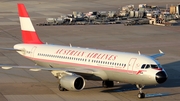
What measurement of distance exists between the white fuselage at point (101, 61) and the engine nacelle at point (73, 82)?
190cm

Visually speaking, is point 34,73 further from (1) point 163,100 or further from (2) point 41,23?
(2) point 41,23

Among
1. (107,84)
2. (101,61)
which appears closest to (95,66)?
(101,61)

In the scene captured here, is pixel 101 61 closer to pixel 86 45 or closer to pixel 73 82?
pixel 73 82

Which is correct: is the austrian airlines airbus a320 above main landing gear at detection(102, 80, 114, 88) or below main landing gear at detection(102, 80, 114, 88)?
above

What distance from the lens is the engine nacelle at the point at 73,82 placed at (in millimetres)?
42719

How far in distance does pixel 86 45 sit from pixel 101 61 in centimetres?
2743

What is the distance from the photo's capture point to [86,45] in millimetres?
71875

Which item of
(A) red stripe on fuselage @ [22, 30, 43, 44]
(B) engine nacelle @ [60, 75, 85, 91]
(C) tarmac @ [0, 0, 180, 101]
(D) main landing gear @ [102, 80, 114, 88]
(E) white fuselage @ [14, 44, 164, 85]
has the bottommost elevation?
(C) tarmac @ [0, 0, 180, 101]

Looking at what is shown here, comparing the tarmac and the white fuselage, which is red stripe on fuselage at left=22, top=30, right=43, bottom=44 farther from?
the tarmac

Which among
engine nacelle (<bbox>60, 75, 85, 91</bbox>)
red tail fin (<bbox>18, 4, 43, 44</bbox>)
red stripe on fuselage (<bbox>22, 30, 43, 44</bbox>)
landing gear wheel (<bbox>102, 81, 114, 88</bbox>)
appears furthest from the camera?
red tail fin (<bbox>18, 4, 43, 44</bbox>)

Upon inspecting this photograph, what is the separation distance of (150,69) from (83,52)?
7345mm

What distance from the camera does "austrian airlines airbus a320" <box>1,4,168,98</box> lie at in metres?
42.0

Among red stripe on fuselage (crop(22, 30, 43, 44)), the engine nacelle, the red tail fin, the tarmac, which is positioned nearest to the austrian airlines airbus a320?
the engine nacelle

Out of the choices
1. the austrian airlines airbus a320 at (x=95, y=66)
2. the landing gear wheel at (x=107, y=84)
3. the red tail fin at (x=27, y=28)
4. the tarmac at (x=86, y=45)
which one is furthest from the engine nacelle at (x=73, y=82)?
the red tail fin at (x=27, y=28)
